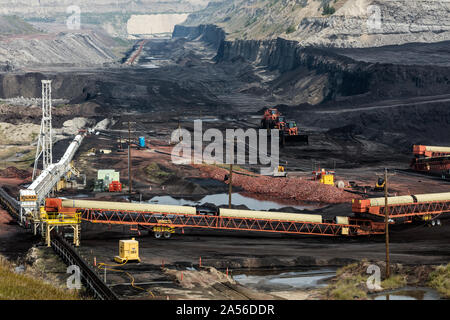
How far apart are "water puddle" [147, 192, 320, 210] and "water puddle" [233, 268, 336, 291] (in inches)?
985

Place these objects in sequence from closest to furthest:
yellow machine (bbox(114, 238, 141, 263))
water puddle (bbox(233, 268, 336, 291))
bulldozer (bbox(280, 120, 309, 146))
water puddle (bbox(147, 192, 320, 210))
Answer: water puddle (bbox(233, 268, 336, 291)), yellow machine (bbox(114, 238, 141, 263)), water puddle (bbox(147, 192, 320, 210)), bulldozer (bbox(280, 120, 309, 146))

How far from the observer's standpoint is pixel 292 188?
8256cm

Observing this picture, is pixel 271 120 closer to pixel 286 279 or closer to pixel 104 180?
pixel 104 180

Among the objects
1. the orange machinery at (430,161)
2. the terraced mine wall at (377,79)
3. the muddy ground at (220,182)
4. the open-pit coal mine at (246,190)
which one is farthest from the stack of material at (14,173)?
the terraced mine wall at (377,79)

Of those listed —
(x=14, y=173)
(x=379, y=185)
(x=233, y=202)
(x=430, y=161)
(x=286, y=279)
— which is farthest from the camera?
(x=430, y=161)

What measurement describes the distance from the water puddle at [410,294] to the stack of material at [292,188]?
33890 millimetres

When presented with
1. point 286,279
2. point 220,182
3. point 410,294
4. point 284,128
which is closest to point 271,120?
point 284,128

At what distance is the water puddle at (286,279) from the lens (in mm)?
46906

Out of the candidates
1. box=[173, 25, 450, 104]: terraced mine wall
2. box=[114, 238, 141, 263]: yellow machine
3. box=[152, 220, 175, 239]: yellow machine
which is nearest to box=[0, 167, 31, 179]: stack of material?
box=[152, 220, 175, 239]: yellow machine

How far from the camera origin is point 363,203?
63.3 m

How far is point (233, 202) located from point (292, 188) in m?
7.40

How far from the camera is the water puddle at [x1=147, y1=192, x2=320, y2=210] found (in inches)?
3022

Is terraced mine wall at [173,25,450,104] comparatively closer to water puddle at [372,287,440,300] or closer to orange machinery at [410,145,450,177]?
orange machinery at [410,145,450,177]
